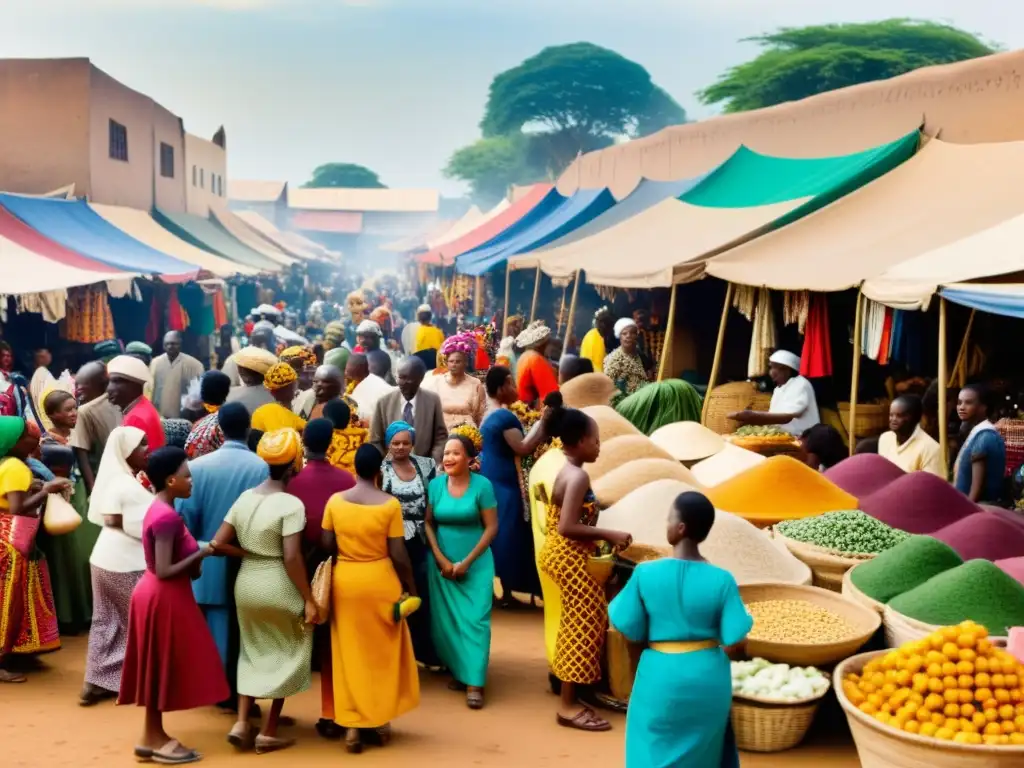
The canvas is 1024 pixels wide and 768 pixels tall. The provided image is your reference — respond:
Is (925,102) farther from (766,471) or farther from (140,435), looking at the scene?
(140,435)

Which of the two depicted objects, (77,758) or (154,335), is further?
(154,335)

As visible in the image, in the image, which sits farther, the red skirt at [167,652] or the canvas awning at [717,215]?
the canvas awning at [717,215]

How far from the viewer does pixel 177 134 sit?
24797mm

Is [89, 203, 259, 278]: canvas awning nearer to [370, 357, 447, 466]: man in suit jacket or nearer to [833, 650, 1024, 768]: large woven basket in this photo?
[370, 357, 447, 466]: man in suit jacket

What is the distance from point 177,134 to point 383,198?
49117mm

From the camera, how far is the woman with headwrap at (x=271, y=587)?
175 inches

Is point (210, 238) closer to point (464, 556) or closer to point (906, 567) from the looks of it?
point (464, 556)

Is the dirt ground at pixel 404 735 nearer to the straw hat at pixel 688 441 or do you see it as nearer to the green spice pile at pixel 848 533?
the green spice pile at pixel 848 533

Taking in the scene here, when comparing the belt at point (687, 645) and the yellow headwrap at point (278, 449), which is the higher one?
the yellow headwrap at point (278, 449)

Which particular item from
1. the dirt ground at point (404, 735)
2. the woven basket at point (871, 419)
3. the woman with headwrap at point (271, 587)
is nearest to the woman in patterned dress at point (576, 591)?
the dirt ground at point (404, 735)

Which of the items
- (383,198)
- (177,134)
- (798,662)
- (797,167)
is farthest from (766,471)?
(383,198)

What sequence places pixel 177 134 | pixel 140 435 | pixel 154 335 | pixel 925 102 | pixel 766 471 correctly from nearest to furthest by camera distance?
pixel 140 435 < pixel 766 471 < pixel 925 102 < pixel 154 335 < pixel 177 134

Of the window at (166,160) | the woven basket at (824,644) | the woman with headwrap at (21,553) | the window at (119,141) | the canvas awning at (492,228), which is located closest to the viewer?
the woven basket at (824,644)

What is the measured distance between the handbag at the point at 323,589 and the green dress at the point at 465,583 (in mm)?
812
